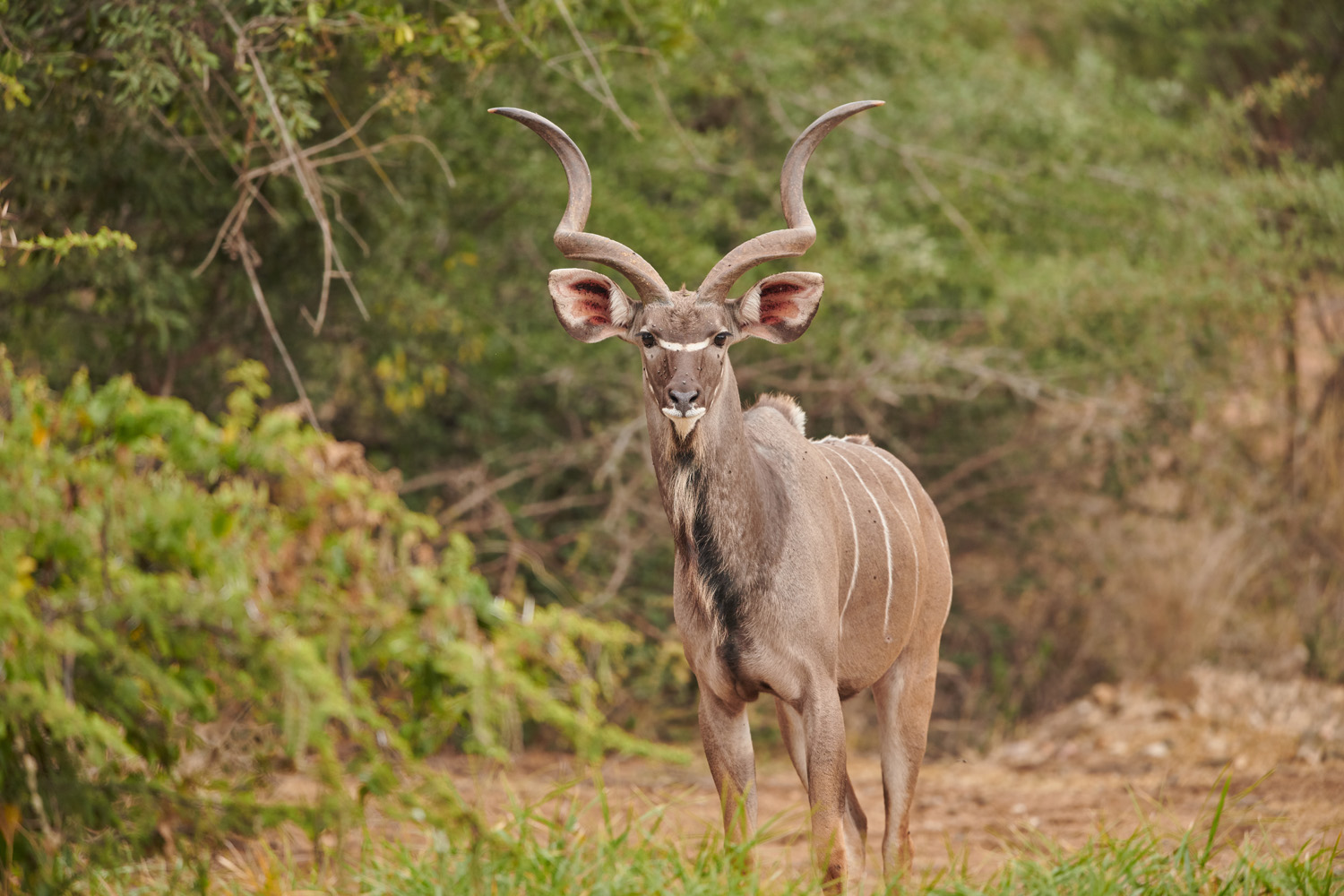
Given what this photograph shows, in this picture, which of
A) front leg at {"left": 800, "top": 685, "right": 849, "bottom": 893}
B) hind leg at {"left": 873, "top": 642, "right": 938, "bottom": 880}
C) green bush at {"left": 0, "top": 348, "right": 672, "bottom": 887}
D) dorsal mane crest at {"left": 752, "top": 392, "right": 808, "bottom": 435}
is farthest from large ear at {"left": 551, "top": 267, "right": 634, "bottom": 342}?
hind leg at {"left": 873, "top": 642, "right": 938, "bottom": 880}

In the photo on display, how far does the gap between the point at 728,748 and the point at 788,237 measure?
1468mm

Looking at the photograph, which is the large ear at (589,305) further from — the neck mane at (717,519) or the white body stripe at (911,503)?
the white body stripe at (911,503)

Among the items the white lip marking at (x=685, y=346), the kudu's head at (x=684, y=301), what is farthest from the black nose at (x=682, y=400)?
the white lip marking at (x=685, y=346)

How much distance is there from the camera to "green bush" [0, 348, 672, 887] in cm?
323

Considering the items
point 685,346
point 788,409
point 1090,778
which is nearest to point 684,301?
point 685,346

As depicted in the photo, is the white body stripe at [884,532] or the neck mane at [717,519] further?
the white body stripe at [884,532]

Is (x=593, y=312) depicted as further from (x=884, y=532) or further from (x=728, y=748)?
(x=728, y=748)

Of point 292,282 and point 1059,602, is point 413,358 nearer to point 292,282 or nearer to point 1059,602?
point 292,282

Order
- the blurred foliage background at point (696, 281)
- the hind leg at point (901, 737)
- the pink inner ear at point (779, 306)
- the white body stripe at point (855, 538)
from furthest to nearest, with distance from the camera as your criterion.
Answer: the blurred foliage background at point (696, 281), the hind leg at point (901, 737), the white body stripe at point (855, 538), the pink inner ear at point (779, 306)

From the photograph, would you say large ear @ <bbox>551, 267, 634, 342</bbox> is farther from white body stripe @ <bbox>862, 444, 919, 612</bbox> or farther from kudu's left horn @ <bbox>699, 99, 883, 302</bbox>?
white body stripe @ <bbox>862, 444, 919, 612</bbox>

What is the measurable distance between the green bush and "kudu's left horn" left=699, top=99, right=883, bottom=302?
1265 millimetres

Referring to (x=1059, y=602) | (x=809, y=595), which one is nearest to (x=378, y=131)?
(x=809, y=595)

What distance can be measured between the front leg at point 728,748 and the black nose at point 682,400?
2.95ft

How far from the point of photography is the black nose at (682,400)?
3389mm
